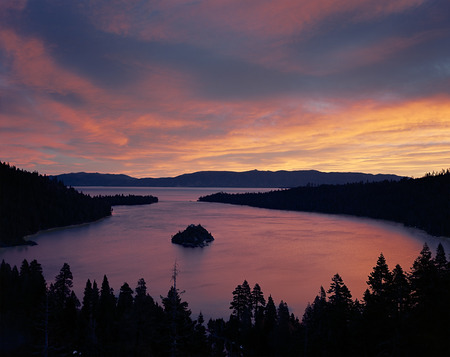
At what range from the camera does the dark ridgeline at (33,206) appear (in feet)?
349

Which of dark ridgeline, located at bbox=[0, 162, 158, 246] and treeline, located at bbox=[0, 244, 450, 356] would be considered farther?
dark ridgeline, located at bbox=[0, 162, 158, 246]

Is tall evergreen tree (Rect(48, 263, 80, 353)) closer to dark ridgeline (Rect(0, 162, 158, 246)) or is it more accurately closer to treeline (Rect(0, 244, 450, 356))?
treeline (Rect(0, 244, 450, 356))

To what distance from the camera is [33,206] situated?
12875 cm

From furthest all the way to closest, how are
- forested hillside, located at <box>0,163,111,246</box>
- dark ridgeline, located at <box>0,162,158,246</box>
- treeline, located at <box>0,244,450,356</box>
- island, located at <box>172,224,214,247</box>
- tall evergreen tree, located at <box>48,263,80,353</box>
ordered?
1. forested hillside, located at <box>0,163,111,246</box>
2. dark ridgeline, located at <box>0,162,158,246</box>
3. island, located at <box>172,224,214,247</box>
4. tall evergreen tree, located at <box>48,263,80,353</box>
5. treeline, located at <box>0,244,450,356</box>

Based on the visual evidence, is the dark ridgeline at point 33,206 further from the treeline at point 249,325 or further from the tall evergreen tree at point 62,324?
the treeline at point 249,325

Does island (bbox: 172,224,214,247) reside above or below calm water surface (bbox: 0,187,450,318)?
above

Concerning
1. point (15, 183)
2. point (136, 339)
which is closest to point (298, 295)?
point (136, 339)

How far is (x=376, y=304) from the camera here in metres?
26.6

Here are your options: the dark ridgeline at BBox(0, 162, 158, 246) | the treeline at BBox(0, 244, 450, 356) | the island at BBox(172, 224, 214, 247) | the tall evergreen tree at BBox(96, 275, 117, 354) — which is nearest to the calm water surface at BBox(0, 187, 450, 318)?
the island at BBox(172, 224, 214, 247)

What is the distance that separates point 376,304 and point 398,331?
130 inches

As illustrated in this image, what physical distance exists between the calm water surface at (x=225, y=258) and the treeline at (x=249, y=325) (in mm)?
10089

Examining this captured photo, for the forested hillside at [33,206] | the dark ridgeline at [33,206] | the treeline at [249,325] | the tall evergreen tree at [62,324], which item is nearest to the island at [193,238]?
the dark ridgeline at [33,206]

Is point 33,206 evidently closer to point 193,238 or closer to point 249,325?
point 193,238

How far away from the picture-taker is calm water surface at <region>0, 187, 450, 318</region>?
179 ft
